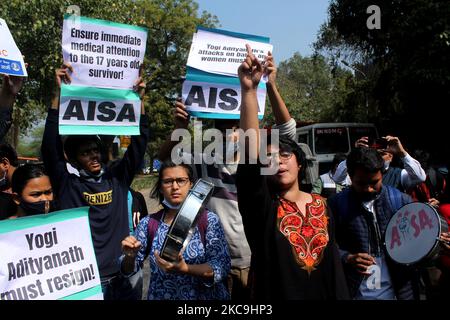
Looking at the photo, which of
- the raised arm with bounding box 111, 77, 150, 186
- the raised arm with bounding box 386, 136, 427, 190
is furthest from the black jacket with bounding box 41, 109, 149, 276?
the raised arm with bounding box 386, 136, 427, 190

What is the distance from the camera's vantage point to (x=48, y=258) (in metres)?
2.45

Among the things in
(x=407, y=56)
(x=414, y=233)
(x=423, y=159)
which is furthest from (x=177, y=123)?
(x=407, y=56)

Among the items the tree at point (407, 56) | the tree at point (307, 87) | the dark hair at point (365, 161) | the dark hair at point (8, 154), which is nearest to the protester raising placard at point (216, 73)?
the dark hair at point (365, 161)

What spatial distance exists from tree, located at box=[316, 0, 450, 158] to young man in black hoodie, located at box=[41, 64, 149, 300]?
912cm

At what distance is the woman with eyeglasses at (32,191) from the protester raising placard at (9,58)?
2.32 feet

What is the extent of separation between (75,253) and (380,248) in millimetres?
1641

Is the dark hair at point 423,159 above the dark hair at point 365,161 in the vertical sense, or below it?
below

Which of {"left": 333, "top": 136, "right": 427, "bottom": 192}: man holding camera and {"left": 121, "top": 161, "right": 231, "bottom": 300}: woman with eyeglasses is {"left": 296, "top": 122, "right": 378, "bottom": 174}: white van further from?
{"left": 121, "top": 161, "right": 231, "bottom": 300}: woman with eyeglasses

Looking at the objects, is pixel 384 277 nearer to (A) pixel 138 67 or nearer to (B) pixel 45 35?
(A) pixel 138 67

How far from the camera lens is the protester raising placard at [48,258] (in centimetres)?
234

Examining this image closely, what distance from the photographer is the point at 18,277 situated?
235cm

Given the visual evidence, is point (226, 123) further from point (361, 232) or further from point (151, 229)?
point (361, 232)

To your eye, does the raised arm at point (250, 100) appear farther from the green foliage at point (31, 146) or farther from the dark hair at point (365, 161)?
the green foliage at point (31, 146)
